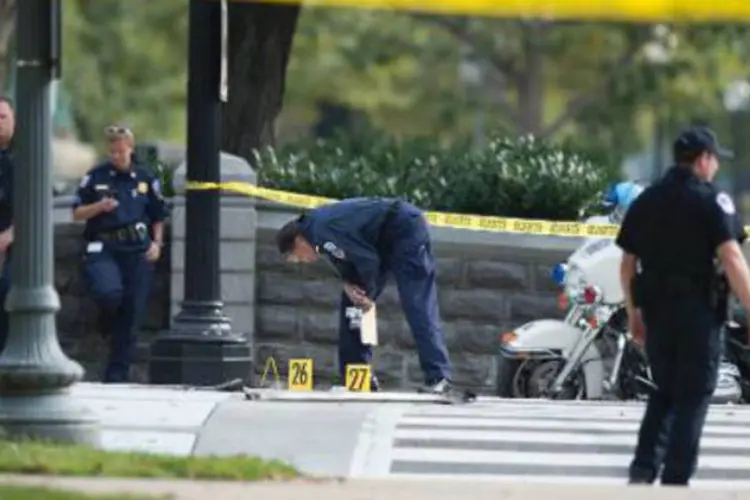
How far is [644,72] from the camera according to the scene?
131 feet

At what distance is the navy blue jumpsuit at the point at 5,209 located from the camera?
50.6ft

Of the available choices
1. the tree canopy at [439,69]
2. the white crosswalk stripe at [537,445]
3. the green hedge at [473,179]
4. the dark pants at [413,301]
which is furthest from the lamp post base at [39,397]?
the tree canopy at [439,69]

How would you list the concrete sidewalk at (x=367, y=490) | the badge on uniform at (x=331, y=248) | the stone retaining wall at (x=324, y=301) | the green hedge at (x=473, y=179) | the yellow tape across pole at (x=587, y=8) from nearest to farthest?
the concrete sidewalk at (x=367, y=490) < the badge on uniform at (x=331, y=248) < the yellow tape across pole at (x=587, y=8) < the stone retaining wall at (x=324, y=301) < the green hedge at (x=473, y=179)

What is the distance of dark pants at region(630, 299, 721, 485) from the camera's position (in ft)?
37.7

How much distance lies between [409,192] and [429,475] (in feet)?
22.1

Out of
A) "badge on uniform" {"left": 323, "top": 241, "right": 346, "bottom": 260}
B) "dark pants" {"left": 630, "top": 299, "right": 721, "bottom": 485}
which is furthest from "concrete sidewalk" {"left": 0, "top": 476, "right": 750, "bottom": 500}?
"badge on uniform" {"left": 323, "top": 241, "right": 346, "bottom": 260}

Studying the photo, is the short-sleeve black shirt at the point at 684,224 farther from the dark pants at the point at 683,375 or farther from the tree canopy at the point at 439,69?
the tree canopy at the point at 439,69

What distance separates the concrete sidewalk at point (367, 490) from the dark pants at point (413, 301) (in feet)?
13.9

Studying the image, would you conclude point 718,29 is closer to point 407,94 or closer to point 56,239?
point 56,239

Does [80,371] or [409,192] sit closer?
[80,371]

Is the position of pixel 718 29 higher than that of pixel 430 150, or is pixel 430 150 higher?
pixel 718 29

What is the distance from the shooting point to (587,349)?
50.0 feet

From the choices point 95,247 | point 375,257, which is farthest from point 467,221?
point 95,247

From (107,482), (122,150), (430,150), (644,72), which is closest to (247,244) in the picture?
(122,150)
